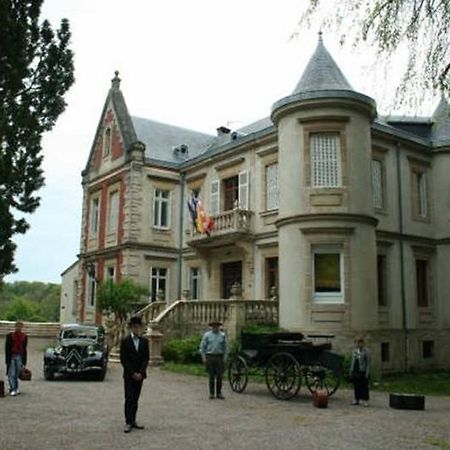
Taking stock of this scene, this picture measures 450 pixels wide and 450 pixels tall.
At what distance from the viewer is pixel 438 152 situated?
83.7ft

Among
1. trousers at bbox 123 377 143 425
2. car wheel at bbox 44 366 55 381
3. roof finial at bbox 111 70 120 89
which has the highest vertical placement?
roof finial at bbox 111 70 120 89

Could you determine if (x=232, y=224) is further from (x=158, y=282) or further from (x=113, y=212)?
(x=113, y=212)

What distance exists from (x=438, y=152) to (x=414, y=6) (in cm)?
1578

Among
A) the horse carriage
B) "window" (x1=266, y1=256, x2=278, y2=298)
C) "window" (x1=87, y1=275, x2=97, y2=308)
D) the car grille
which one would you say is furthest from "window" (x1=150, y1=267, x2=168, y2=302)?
the horse carriage

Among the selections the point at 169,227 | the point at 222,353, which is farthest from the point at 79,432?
the point at 169,227

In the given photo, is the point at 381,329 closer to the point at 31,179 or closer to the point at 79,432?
the point at 31,179

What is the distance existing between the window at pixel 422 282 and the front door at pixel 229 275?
746 centimetres

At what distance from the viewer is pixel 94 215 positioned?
1281 inches

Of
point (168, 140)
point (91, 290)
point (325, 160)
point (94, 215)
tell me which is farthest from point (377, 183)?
point (91, 290)

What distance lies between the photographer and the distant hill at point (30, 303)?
253 feet

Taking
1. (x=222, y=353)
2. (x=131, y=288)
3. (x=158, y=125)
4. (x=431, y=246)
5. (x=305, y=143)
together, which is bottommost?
(x=222, y=353)

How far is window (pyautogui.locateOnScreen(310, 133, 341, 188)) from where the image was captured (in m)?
20.1

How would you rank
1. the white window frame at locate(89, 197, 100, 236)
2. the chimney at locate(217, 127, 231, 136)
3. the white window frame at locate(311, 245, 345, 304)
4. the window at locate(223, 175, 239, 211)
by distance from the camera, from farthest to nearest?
the chimney at locate(217, 127, 231, 136)
the white window frame at locate(89, 197, 100, 236)
the window at locate(223, 175, 239, 211)
the white window frame at locate(311, 245, 345, 304)

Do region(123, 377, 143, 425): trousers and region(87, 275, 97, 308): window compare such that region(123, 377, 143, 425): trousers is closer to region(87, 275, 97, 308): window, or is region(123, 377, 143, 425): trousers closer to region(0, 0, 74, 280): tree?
region(0, 0, 74, 280): tree
